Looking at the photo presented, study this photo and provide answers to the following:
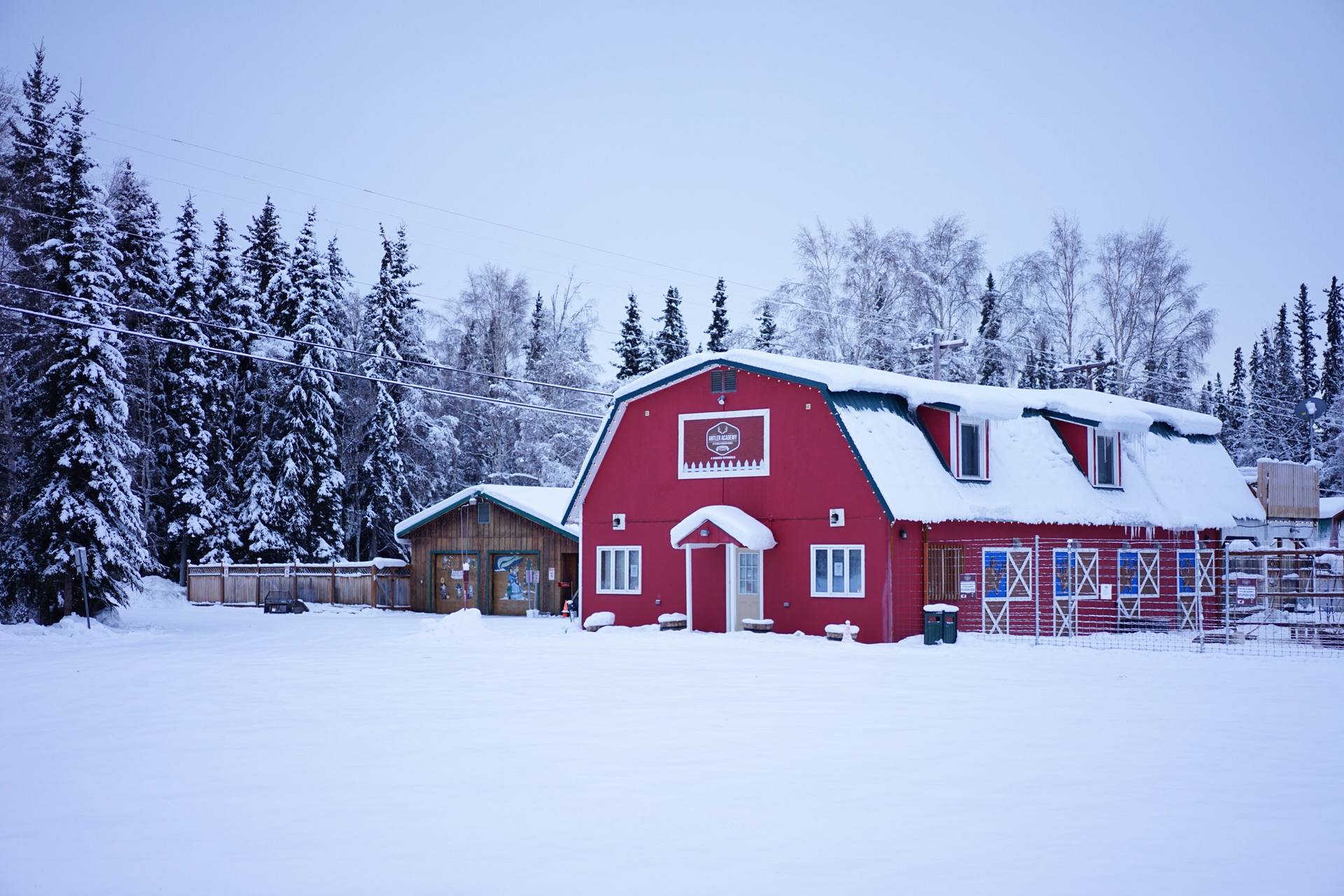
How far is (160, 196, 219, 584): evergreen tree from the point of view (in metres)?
48.9

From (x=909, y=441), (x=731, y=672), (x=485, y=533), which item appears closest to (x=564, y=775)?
(x=731, y=672)

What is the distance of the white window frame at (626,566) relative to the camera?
2986cm

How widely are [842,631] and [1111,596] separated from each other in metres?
7.97

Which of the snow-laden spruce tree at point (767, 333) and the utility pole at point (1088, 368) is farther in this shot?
the snow-laden spruce tree at point (767, 333)

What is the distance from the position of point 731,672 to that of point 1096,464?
15.5m

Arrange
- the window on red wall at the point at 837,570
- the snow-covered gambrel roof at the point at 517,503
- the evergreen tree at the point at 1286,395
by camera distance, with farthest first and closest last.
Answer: the evergreen tree at the point at 1286,395 < the snow-covered gambrel roof at the point at 517,503 < the window on red wall at the point at 837,570

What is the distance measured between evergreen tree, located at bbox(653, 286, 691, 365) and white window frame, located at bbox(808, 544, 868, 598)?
33389 mm

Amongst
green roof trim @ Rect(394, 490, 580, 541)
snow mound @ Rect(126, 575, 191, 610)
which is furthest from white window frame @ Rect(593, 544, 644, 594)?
snow mound @ Rect(126, 575, 191, 610)

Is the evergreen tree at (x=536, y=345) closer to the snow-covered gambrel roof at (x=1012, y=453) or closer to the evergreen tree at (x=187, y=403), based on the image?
the evergreen tree at (x=187, y=403)

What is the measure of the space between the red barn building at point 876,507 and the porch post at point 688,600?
8cm

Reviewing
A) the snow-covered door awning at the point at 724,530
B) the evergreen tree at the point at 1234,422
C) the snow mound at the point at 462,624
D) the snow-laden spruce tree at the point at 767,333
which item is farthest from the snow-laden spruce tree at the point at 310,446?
the evergreen tree at the point at 1234,422

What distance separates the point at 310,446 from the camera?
2051 inches

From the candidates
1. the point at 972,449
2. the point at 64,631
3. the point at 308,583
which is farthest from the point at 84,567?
the point at 972,449

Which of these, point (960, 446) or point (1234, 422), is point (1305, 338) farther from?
point (960, 446)
